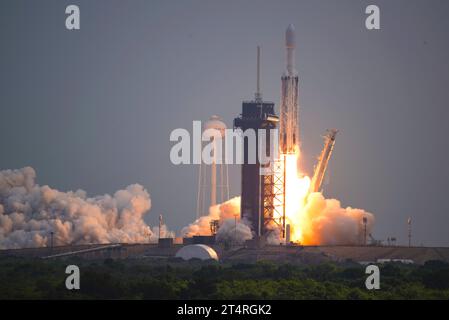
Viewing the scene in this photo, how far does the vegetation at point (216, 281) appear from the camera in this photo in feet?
454

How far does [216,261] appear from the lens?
191 meters

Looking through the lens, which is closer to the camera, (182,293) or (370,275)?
(182,293)

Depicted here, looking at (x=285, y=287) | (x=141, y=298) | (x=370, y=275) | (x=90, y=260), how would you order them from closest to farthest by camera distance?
(x=141, y=298), (x=285, y=287), (x=370, y=275), (x=90, y=260)

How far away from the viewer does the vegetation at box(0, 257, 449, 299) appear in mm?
138500

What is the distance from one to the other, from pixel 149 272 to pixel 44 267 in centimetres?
1228

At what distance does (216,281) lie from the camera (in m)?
148

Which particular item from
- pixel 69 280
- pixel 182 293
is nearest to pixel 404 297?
pixel 182 293
